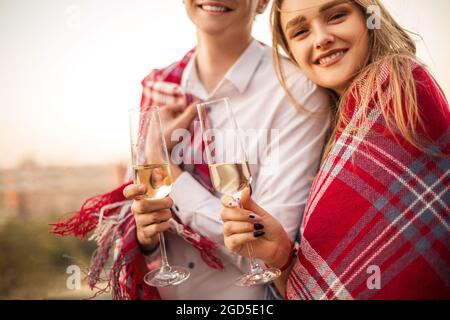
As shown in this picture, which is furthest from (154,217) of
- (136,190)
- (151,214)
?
(136,190)

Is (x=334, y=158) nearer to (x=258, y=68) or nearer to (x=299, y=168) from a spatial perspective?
(x=299, y=168)

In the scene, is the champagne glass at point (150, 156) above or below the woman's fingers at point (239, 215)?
above

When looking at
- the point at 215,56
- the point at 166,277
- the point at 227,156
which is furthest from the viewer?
the point at 215,56

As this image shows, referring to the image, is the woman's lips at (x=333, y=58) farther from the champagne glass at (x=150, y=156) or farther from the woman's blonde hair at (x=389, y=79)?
the champagne glass at (x=150, y=156)

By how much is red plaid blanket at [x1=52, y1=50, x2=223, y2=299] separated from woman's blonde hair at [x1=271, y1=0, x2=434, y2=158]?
403 mm

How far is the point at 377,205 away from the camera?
87cm

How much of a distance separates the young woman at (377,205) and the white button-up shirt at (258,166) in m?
0.11

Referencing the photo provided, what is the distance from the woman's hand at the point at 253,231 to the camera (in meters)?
0.86

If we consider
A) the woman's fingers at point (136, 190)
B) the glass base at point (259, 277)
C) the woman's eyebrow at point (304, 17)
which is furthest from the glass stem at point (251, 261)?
the woman's eyebrow at point (304, 17)

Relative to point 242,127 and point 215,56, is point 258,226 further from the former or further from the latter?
point 215,56

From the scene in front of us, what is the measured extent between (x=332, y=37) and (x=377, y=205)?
40 cm

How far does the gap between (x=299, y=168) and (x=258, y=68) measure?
1.12 feet

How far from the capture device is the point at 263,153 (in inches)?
43.9

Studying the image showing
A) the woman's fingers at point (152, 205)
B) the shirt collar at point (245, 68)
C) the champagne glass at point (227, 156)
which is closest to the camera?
the champagne glass at point (227, 156)
